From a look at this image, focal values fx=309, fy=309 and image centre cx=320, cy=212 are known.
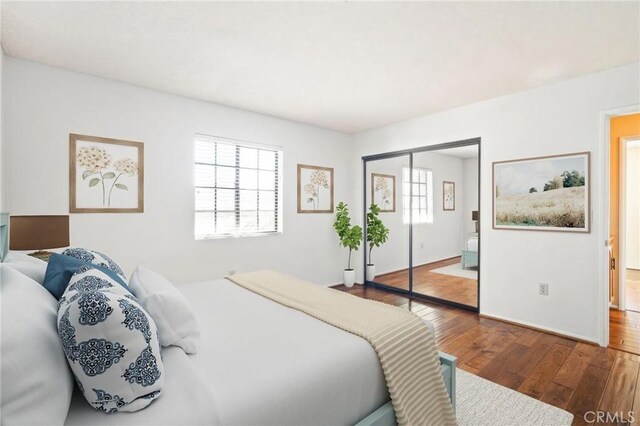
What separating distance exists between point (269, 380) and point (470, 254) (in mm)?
3666

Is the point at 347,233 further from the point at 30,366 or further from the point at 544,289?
the point at 30,366

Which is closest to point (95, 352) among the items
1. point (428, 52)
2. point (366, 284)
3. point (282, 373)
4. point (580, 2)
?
point (282, 373)

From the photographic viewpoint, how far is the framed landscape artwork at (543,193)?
311 cm

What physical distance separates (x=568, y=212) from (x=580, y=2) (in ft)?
6.59

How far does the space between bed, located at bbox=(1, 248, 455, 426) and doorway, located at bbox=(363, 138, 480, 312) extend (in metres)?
2.67

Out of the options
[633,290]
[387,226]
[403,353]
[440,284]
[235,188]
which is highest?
[235,188]

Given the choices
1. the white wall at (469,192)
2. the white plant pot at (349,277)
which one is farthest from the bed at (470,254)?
the white plant pot at (349,277)

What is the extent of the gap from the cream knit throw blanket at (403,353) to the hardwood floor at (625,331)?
8.25ft

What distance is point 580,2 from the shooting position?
1.98 meters

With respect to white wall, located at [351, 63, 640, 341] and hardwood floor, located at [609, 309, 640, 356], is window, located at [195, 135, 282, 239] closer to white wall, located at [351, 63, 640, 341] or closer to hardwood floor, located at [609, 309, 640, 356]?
white wall, located at [351, 63, 640, 341]

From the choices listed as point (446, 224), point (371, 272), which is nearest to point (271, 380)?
point (446, 224)

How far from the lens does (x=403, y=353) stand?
5.17 feet

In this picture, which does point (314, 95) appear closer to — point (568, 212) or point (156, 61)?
point (156, 61)

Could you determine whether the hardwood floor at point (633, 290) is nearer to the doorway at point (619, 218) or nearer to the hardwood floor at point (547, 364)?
the doorway at point (619, 218)
